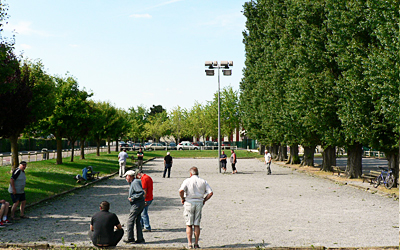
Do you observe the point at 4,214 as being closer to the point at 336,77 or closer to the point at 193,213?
the point at 193,213

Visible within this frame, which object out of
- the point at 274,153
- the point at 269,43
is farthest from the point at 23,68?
the point at 274,153

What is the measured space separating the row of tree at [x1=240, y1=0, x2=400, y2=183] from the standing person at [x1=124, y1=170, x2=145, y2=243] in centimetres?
1167

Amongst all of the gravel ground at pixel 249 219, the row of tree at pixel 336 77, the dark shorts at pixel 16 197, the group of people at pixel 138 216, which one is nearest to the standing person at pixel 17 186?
the dark shorts at pixel 16 197

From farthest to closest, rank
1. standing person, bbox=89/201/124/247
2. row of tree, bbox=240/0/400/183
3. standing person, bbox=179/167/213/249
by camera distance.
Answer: row of tree, bbox=240/0/400/183, standing person, bbox=179/167/213/249, standing person, bbox=89/201/124/247

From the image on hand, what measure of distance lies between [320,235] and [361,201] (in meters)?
7.29

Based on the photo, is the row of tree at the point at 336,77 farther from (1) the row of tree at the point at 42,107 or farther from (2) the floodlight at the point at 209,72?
(1) the row of tree at the point at 42,107

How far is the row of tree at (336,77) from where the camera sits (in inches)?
697

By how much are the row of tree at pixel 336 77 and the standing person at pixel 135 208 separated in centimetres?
1167

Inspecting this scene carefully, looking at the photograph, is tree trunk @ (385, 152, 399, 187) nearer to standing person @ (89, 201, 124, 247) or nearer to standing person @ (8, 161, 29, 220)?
standing person @ (89, 201, 124, 247)

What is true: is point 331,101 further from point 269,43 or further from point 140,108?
point 140,108

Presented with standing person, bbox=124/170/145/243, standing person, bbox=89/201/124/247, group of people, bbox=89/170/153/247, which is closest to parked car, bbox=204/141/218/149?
group of people, bbox=89/170/153/247

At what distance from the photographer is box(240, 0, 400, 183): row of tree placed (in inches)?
697

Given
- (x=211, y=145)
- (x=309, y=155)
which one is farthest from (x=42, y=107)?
(x=211, y=145)

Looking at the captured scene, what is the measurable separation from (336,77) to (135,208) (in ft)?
63.3
